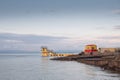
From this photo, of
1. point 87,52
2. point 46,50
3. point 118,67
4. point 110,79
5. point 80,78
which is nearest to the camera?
point 110,79

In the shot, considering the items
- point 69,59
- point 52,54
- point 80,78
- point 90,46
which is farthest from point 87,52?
point 80,78

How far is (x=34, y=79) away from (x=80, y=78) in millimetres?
7316

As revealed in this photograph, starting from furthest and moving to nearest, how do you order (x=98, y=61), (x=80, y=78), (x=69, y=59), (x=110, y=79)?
1. (x=69, y=59)
2. (x=98, y=61)
3. (x=80, y=78)
4. (x=110, y=79)

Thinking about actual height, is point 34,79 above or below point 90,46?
below

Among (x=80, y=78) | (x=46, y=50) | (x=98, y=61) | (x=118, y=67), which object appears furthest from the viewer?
(x=46, y=50)

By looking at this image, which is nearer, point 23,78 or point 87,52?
point 23,78

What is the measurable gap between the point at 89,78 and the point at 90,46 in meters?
70.1

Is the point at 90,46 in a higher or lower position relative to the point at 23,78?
higher

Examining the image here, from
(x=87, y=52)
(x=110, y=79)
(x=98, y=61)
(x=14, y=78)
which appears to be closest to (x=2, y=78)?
(x=14, y=78)

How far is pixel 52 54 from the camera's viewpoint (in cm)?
17100

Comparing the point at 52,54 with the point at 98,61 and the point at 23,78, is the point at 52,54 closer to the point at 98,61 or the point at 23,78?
the point at 98,61

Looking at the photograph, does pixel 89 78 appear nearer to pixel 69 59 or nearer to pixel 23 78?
pixel 23 78

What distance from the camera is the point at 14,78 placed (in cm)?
5116

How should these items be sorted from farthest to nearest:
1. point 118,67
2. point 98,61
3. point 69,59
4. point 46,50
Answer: point 46,50 < point 69,59 < point 98,61 < point 118,67
